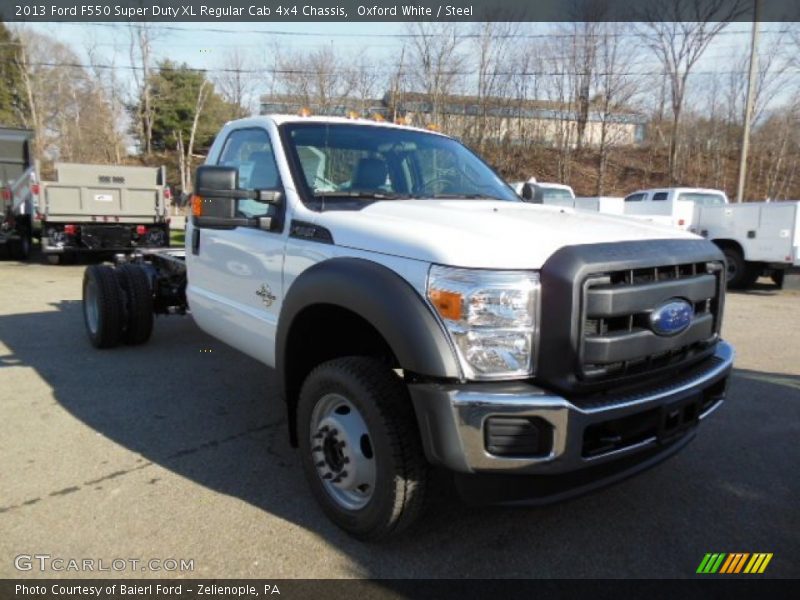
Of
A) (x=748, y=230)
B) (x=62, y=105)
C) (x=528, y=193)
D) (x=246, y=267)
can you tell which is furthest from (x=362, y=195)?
(x=62, y=105)

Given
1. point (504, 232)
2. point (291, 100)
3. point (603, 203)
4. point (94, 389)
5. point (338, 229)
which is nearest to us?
point (504, 232)

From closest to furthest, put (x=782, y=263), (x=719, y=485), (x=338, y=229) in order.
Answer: (x=338, y=229), (x=719, y=485), (x=782, y=263)

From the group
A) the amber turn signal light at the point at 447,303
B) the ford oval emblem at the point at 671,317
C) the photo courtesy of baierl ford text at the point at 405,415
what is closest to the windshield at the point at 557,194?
the photo courtesy of baierl ford text at the point at 405,415

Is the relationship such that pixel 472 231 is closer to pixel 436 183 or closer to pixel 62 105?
pixel 436 183

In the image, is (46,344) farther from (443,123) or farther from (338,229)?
(443,123)

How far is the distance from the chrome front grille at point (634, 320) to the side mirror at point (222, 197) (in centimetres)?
182

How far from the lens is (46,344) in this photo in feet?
20.6

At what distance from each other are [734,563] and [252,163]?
11.1 ft

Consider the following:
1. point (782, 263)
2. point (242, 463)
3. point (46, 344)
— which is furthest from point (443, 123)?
point (242, 463)

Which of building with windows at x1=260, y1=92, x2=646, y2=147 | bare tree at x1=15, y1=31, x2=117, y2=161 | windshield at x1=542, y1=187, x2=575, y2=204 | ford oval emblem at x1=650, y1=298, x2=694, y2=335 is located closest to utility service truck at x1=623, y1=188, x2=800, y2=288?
windshield at x1=542, y1=187, x2=575, y2=204

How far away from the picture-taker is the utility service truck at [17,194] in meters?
13.2

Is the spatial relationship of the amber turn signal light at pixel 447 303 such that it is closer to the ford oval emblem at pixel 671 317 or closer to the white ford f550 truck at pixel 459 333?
the white ford f550 truck at pixel 459 333

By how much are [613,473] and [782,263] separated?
34.3ft

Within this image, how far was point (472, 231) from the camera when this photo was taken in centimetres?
250
